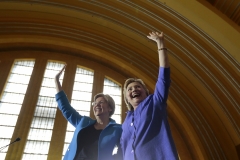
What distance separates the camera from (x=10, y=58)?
752 cm

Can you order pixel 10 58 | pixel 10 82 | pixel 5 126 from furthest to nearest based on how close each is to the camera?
1. pixel 10 58
2. pixel 10 82
3. pixel 5 126

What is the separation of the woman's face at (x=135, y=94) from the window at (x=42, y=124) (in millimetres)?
4581

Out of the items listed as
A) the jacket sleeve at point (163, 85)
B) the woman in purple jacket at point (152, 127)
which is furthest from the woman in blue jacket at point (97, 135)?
the jacket sleeve at point (163, 85)

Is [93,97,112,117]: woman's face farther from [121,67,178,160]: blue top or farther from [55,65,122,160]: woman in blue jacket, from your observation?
[121,67,178,160]: blue top

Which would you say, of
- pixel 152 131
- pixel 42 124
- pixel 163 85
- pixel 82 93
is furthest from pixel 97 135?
pixel 82 93

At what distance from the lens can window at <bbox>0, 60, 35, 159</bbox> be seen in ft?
19.7

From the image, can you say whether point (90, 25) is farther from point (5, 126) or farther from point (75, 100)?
point (5, 126)

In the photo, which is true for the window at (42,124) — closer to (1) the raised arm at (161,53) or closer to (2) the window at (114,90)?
(2) the window at (114,90)

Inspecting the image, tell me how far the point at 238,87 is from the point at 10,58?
6699mm

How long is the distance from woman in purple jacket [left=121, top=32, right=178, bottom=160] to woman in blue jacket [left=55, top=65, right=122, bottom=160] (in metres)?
0.21

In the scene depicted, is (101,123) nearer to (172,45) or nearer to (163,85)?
(163,85)

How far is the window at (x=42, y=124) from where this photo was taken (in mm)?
5875

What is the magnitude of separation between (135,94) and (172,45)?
16.2 feet

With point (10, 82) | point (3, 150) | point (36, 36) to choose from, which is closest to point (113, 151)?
point (3, 150)
